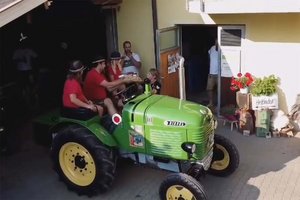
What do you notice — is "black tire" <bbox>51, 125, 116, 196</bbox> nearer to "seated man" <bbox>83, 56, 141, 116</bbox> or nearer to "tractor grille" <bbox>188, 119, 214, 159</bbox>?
"seated man" <bbox>83, 56, 141, 116</bbox>

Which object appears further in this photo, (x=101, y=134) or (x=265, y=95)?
(x=265, y=95)

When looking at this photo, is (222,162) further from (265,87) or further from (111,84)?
(265,87)

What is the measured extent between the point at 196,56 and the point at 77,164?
20.0 ft

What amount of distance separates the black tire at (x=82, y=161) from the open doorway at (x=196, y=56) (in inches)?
194

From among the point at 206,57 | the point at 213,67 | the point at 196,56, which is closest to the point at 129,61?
the point at 213,67

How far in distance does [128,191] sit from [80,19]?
610 centimetres

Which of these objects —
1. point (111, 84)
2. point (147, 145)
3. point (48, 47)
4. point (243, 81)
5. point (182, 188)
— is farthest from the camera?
point (48, 47)

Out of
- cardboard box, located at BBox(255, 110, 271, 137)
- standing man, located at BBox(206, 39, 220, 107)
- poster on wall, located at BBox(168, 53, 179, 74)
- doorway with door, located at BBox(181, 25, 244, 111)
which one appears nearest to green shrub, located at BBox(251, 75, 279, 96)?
cardboard box, located at BBox(255, 110, 271, 137)

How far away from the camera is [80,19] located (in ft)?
35.9

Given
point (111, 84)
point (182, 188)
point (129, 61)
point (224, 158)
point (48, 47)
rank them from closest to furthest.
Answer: point (182, 188), point (224, 158), point (111, 84), point (129, 61), point (48, 47)

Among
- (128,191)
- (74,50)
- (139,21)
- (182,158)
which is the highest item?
(139,21)

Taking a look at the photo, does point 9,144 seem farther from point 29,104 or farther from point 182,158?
point 182,158

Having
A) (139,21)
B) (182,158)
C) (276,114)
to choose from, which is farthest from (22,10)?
(276,114)

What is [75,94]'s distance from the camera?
6.06 m
